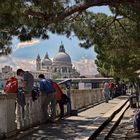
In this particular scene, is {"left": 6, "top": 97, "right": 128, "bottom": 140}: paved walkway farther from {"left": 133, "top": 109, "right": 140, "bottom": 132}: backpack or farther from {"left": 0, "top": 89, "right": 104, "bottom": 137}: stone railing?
{"left": 133, "top": 109, "right": 140, "bottom": 132}: backpack

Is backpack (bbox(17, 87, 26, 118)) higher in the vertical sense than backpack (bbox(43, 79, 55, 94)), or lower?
lower

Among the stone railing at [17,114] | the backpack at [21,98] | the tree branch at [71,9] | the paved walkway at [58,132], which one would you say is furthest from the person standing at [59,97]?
the backpack at [21,98]

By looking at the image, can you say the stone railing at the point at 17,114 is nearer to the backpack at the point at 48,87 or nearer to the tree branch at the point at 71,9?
the backpack at the point at 48,87

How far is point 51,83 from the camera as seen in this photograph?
18031 millimetres

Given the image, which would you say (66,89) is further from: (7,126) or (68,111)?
(7,126)

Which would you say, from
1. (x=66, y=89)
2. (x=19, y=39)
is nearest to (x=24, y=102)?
(x=19, y=39)

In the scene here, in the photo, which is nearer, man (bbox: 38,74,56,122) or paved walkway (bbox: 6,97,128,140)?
paved walkway (bbox: 6,97,128,140)

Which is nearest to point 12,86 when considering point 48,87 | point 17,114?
point 17,114

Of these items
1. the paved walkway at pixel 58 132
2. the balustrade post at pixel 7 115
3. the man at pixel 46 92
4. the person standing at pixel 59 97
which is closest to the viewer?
the balustrade post at pixel 7 115

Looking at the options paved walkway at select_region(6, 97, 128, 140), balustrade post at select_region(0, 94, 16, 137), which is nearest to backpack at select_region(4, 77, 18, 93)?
balustrade post at select_region(0, 94, 16, 137)

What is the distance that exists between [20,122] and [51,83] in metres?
3.56

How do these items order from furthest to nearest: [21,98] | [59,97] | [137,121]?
[59,97] < [137,121] < [21,98]

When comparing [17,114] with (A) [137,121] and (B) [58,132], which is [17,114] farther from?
(A) [137,121]

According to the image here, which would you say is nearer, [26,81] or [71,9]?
[26,81]
